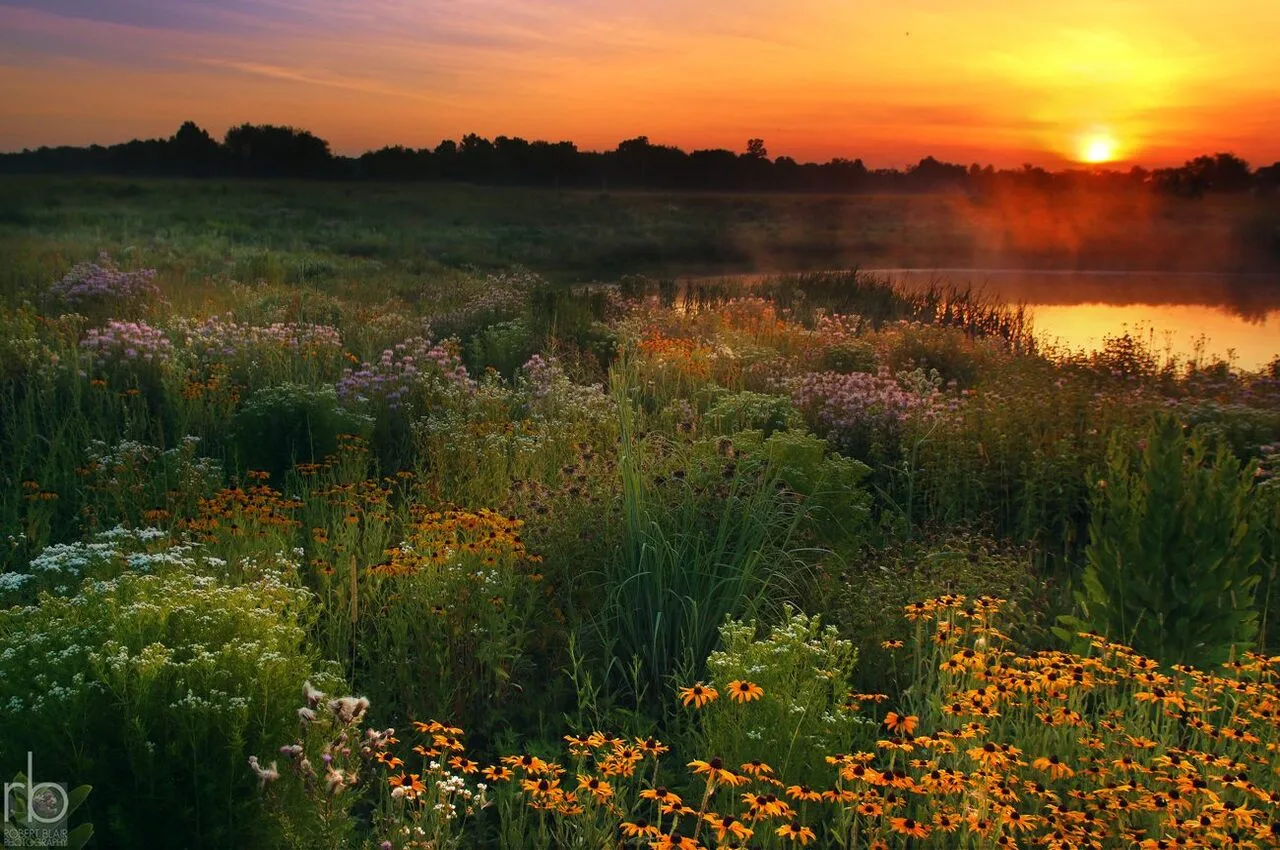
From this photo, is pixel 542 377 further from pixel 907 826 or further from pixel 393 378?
pixel 907 826

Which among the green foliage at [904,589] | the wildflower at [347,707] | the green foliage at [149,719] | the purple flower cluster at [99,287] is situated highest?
the purple flower cluster at [99,287]

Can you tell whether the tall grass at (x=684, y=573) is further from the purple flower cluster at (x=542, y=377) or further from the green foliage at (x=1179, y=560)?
the purple flower cluster at (x=542, y=377)

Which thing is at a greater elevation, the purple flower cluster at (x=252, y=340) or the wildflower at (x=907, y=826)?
the purple flower cluster at (x=252, y=340)

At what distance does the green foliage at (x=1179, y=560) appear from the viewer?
14.6 ft

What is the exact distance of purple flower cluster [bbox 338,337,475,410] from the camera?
8227 mm

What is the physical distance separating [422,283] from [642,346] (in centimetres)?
1023

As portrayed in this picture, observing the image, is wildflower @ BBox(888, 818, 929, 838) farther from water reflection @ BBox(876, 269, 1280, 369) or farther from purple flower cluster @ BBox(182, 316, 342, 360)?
water reflection @ BBox(876, 269, 1280, 369)

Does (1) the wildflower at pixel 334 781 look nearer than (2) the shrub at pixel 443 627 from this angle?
Yes

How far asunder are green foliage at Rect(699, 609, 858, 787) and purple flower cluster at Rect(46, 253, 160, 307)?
10822mm

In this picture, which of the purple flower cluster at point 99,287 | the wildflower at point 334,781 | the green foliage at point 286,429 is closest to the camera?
the wildflower at point 334,781

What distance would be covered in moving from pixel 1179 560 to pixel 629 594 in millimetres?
2477

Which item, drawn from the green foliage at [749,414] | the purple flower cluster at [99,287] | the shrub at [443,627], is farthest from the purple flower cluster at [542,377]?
the purple flower cluster at [99,287]

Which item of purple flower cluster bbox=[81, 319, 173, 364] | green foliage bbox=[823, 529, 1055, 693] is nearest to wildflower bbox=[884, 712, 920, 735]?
green foliage bbox=[823, 529, 1055, 693]

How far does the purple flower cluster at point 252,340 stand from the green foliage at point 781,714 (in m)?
6.79
